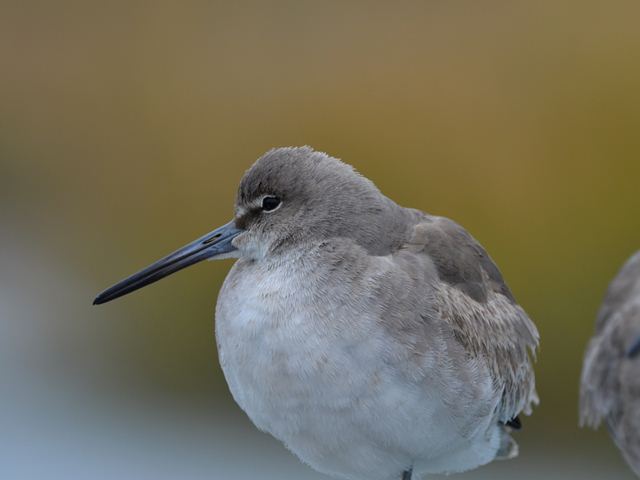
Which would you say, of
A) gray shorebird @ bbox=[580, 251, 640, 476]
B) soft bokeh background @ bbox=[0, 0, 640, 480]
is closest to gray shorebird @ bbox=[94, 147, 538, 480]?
gray shorebird @ bbox=[580, 251, 640, 476]

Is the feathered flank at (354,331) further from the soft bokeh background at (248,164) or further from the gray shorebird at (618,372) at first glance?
the soft bokeh background at (248,164)

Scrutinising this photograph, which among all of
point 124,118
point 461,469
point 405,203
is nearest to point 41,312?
point 124,118

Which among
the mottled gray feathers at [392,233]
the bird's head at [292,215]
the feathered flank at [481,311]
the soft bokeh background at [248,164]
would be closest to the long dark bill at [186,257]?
the bird's head at [292,215]

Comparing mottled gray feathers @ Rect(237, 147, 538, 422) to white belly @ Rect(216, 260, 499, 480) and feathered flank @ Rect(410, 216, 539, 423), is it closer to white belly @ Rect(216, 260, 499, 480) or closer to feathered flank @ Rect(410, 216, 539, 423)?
feathered flank @ Rect(410, 216, 539, 423)

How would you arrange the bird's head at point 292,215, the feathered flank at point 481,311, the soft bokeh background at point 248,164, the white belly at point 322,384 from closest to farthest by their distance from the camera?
the white belly at point 322,384 < the bird's head at point 292,215 < the feathered flank at point 481,311 < the soft bokeh background at point 248,164

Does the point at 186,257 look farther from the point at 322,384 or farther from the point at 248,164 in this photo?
the point at 248,164

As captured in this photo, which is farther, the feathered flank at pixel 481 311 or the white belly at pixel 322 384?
the feathered flank at pixel 481 311
